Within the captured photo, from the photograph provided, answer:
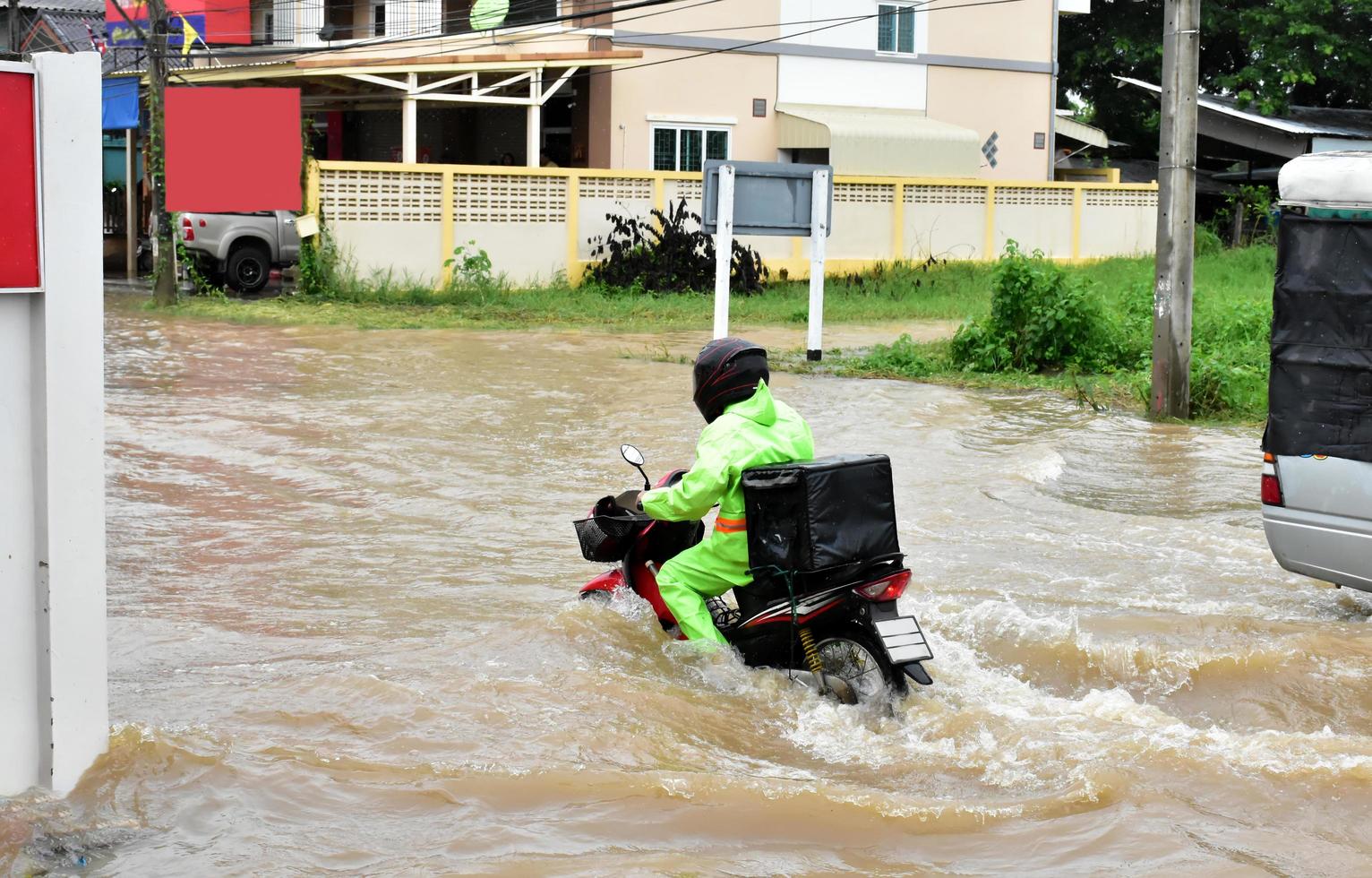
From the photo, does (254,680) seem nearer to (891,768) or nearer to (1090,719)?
(891,768)

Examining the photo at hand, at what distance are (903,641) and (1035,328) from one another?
1127 cm

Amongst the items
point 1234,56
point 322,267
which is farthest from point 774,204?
point 1234,56

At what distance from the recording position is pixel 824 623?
5.56 metres

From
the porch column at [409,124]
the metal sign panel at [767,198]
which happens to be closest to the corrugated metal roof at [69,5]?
the porch column at [409,124]

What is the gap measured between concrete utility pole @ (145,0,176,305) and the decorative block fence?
2.11m

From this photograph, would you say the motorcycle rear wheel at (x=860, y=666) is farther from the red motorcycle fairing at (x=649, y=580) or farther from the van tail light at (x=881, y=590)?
the red motorcycle fairing at (x=649, y=580)

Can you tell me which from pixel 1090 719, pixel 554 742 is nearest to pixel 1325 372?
pixel 1090 719

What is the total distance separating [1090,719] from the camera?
559 centimetres

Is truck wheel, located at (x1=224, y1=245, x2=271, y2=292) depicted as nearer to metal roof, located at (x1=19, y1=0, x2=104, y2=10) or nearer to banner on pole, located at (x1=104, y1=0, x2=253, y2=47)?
banner on pole, located at (x1=104, y1=0, x2=253, y2=47)

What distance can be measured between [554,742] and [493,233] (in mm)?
18739

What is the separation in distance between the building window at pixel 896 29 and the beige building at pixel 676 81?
0.15 feet

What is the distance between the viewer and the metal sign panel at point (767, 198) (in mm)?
16578

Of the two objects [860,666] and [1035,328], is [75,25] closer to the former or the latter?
[1035,328]

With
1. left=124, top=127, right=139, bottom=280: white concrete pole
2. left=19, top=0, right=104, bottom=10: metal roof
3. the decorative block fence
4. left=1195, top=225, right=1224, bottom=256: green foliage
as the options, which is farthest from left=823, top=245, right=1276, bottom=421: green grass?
left=19, top=0, right=104, bottom=10: metal roof
